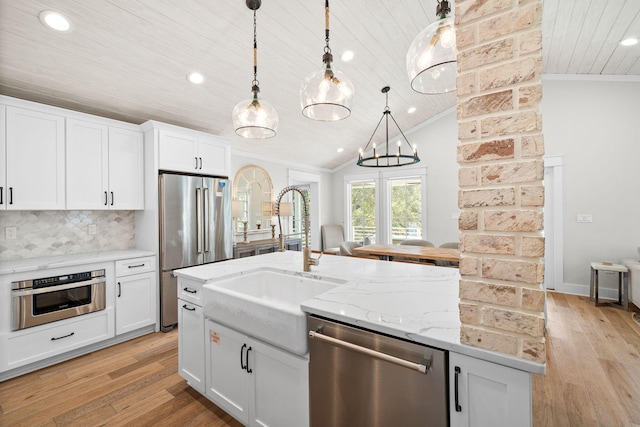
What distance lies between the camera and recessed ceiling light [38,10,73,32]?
6.30ft

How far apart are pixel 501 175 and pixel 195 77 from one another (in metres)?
2.95

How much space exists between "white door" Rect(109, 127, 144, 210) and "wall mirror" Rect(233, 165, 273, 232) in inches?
59.0

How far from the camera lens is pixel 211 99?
318 centimetres

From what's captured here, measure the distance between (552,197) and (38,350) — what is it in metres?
6.56

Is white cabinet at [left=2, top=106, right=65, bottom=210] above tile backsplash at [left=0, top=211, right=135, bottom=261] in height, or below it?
above

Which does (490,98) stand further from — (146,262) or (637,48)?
(637,48)

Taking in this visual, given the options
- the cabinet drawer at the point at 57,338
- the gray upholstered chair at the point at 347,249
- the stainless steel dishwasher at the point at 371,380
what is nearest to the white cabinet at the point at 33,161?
the cabinet drawer at the point at 57,338

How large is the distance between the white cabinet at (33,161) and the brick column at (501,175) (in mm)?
3323

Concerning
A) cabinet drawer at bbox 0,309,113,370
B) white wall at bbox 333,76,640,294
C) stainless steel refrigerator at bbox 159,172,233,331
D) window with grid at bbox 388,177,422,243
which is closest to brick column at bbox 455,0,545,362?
stainless steel refrigerator at bbox 159,172,233,331

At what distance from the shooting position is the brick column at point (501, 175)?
2.59 feet

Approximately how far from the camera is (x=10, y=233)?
258 centimetres

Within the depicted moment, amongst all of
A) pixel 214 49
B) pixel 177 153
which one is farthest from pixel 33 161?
pixel 214 49

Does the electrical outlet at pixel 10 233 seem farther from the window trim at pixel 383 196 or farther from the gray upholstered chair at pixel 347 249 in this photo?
the window trim at pixel 383 196

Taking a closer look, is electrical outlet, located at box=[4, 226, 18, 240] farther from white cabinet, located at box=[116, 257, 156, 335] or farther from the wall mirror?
the wall mirror
